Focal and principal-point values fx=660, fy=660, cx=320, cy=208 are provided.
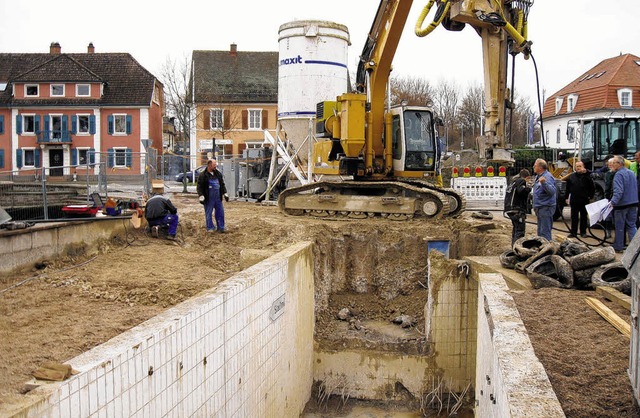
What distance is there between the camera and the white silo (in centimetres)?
1944

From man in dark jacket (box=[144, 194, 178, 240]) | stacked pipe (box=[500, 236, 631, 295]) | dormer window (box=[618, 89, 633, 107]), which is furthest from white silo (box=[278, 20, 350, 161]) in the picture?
dormer window (box=[618, 89, 633, 107])

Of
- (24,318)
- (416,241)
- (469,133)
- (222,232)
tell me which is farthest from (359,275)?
(469,133)

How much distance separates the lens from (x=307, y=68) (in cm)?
1952

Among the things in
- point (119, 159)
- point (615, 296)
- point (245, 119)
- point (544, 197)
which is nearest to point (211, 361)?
point (615, 296)

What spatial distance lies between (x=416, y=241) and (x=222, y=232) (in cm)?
400

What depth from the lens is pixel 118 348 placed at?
4.28m

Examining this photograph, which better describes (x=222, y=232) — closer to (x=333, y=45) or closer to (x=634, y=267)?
(x=333, y=45)

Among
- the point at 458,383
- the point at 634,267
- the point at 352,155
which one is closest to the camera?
the point at 634,267

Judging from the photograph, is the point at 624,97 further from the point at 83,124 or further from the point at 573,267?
the point at 573,267

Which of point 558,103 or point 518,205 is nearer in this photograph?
point 518,205

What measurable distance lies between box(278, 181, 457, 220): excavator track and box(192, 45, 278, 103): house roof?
33.4m

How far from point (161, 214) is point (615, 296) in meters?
8.32

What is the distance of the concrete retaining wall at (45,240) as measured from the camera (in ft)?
29.0

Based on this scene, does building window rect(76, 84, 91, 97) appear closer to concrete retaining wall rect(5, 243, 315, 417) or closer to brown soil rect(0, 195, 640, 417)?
brown soil rect(0, 195, 640, 417)
